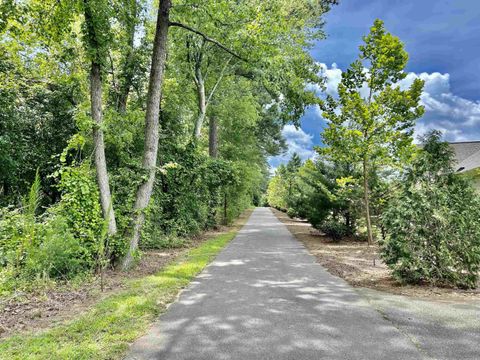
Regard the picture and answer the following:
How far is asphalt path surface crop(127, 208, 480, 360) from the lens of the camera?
357cm

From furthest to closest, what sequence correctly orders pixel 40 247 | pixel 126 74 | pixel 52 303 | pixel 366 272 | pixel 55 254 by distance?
1. pixel 126 74
2. pixel 366 272
3. pixel 55 254
4. pixel 40 247
5. pixel 52 303

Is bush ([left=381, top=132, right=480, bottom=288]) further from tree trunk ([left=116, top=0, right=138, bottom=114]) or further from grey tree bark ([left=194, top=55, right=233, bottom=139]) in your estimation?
grey tree bark ([left=194, top=55, right=233, bottom=139])

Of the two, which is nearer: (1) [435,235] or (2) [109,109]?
(1) [435,235]

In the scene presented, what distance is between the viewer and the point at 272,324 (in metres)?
4.41

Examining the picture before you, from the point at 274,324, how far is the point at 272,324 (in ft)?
0.08

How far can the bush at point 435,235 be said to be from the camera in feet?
20.7

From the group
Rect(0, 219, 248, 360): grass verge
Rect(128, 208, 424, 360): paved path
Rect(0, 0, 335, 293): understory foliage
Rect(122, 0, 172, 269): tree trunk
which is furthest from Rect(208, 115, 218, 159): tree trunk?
Rect(0, 219, 248, 360): grass verge

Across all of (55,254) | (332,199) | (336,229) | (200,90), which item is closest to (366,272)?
(332,199)

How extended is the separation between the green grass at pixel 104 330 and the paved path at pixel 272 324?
226mm

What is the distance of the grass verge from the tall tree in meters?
7.92

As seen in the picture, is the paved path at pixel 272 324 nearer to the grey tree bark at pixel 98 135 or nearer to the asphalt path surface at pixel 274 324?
the asphalt path surface at pixel 274 324

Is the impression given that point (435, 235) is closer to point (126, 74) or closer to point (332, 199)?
point (332, 199)

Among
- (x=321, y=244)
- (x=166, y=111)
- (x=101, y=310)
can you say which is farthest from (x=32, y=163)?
(x=321, y=244)

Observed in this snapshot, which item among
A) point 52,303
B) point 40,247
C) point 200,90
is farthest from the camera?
point 200,90
